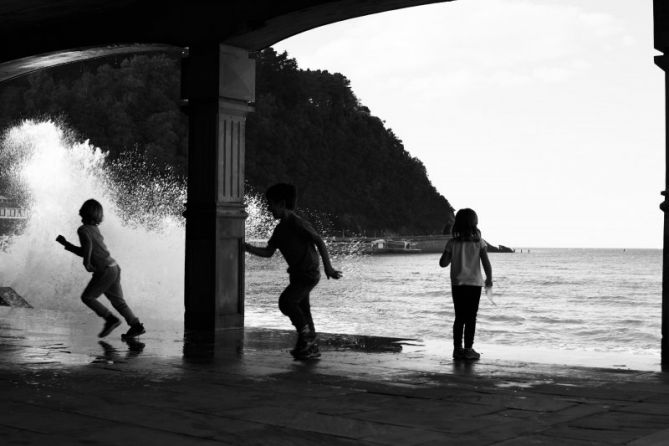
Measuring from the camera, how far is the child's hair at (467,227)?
8086mm

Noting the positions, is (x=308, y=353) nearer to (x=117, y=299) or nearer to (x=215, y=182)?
(x=117, y=299)

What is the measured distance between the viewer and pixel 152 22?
416 inches

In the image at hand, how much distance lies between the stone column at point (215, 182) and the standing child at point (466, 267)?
10.1ft

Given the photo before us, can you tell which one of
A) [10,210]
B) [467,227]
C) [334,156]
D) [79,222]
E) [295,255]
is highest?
[334,156]

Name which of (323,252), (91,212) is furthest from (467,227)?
(91,212)

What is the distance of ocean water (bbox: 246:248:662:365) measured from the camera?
25.2m

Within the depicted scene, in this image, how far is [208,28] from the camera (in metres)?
10.3

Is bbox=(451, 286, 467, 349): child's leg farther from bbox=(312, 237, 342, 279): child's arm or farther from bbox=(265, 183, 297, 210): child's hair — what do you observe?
bbox=(265, 183, 297, 210): child's hair

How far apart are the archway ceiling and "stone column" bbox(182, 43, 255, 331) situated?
10.0 inches

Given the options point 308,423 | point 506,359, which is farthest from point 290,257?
point 308,423

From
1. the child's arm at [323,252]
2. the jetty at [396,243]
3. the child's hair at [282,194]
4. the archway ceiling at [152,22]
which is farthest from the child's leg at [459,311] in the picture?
the jetty at [396,243]

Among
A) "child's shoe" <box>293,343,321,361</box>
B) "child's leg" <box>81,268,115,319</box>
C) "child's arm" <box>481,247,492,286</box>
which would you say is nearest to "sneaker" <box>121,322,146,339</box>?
"child's leg" <box>81,268,115,319</box>

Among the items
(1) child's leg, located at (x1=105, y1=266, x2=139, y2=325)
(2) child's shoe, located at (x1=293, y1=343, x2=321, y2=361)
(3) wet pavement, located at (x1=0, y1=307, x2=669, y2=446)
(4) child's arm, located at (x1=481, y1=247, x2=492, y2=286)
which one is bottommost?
(3) wet pavement, located at (x1=0, y1=307, x2=669, y2=446)

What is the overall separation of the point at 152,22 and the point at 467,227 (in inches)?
178
